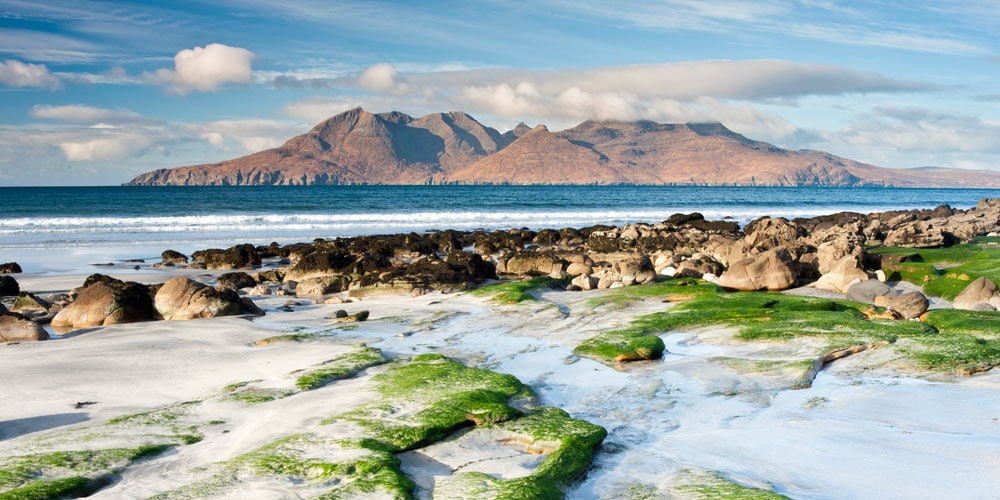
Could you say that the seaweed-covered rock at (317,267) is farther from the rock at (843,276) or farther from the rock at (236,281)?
the rock at (843,276)

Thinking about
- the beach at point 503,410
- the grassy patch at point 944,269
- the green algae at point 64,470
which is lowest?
the beach at point 503,410

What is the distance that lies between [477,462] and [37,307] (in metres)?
11.6

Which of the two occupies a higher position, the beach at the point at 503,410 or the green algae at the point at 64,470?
the green algae at the point at 64,470

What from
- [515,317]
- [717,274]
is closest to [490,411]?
[515,317]

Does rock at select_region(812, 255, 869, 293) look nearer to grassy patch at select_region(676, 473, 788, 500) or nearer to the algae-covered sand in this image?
the algae-covered sand

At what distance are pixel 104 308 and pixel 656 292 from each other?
10652mm

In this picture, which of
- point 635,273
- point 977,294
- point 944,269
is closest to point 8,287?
point 635,273

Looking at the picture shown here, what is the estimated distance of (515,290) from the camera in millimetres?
16516

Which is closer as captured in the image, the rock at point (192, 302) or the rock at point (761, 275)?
the rock at point (192, 302)

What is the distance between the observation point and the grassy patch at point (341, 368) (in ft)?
29.9

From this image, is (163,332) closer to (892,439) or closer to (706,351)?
(706,351)

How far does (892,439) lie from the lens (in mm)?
7090

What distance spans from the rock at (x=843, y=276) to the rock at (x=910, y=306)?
280cm

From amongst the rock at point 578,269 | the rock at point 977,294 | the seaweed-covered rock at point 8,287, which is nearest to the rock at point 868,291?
the rock at point 977,294
